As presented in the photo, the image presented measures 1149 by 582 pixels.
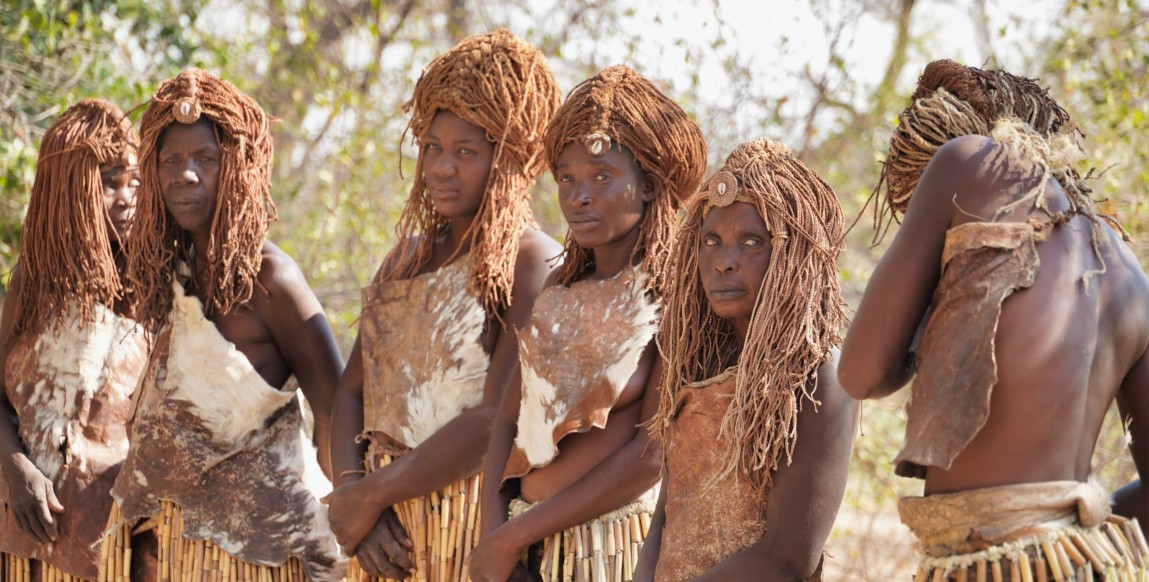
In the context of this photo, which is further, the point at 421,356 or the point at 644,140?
the point at 421,356

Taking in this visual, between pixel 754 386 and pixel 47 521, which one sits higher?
pixel 47 521

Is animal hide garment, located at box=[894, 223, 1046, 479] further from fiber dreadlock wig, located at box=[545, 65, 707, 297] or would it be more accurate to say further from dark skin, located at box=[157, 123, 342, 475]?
dark skin, located at box=[157, 123, 342, 475]

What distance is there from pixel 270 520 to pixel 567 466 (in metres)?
1.11

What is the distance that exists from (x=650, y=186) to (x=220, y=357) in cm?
147

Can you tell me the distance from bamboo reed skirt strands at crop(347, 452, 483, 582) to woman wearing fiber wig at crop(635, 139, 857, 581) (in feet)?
2.60

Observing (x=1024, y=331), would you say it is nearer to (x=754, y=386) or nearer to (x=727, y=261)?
Answer: (x=754, y=386)

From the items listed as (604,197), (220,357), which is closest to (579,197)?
(604,197)

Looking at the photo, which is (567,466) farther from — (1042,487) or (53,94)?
(53,94)

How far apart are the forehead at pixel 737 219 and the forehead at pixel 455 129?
105 cm

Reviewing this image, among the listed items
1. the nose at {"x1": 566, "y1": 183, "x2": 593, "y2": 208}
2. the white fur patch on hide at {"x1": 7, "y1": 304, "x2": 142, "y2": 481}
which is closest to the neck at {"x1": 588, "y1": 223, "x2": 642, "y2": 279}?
the nose at {"x1": 566, "y1": 183, "x2": 593, "y2": 208}

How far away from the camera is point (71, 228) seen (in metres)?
4.47

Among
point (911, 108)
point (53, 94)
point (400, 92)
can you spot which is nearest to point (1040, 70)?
point (400, 92)

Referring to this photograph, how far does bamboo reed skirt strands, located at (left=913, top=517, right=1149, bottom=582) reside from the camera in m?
2.26

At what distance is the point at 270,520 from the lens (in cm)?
391
